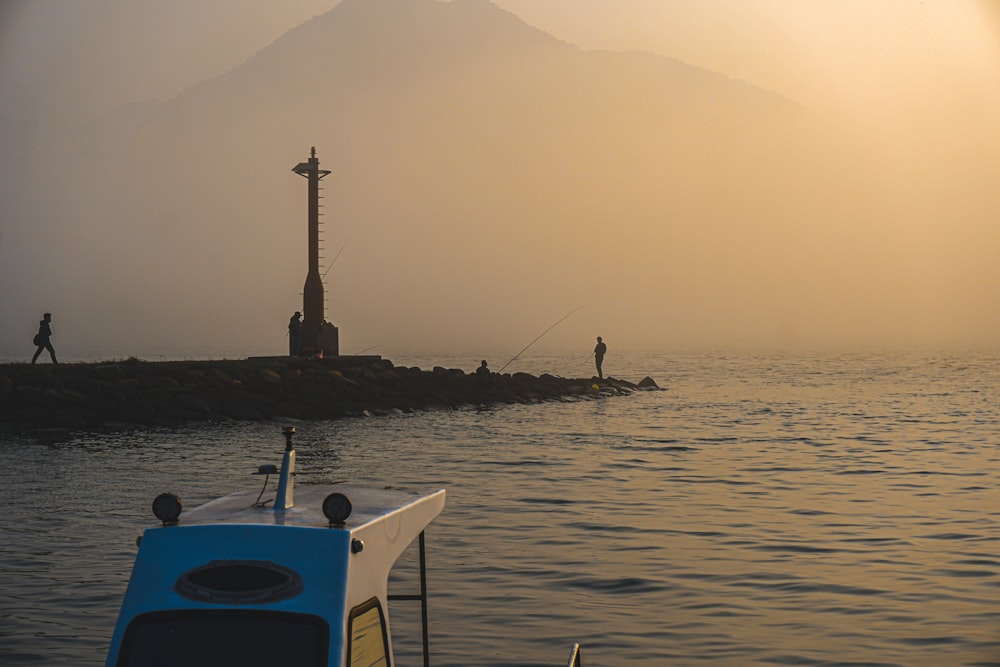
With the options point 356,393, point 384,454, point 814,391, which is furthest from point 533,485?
point 814,391

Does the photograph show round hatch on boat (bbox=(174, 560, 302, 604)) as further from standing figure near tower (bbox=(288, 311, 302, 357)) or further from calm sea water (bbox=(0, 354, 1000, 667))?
standing figure near tower (bbox=(288, 311, 302, 357))

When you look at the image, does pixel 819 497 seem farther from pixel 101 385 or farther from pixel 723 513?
pixel 101 385

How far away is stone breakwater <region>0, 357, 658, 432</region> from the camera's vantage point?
3409 cm

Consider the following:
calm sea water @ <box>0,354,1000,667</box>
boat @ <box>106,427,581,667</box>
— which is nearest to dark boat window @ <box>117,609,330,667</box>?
boat @ <box>106,427,581,667</box>

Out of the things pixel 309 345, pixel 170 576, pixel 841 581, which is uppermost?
pixel 309 345

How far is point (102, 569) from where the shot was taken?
13.6m

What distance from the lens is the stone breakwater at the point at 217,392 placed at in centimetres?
3409

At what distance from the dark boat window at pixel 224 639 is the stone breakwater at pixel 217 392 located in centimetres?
2942

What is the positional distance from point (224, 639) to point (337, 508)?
70 cm

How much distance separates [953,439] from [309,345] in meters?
23.9

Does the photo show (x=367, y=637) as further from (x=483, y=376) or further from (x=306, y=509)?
(x=483, y=376)

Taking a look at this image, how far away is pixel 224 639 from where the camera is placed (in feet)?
15.6

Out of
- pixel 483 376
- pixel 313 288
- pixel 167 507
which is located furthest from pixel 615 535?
pixel 483 376

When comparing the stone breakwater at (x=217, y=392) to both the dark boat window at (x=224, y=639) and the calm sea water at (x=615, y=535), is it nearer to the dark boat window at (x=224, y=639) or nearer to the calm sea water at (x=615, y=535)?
A: the calm sea water at (x=615, y=535)
